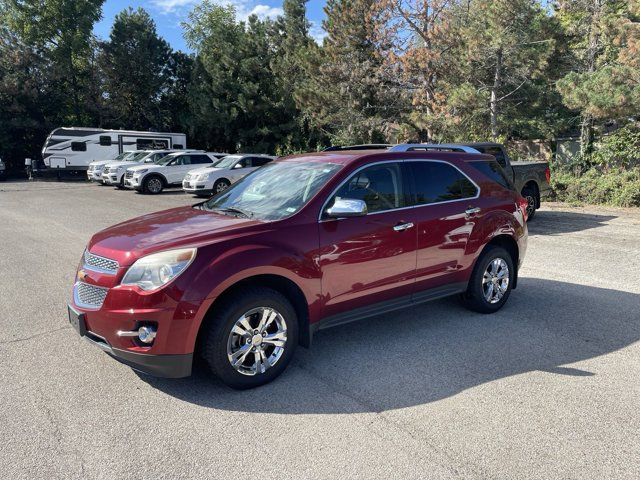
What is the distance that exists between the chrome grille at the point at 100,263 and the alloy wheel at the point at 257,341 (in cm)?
99

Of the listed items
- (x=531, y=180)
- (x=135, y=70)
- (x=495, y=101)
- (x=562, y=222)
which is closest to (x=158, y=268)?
(x=531, y=180)

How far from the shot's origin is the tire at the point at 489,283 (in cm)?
520

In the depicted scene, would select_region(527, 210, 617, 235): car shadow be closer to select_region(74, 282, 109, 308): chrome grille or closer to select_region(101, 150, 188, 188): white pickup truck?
select_region(74, 282, 109, 308): chrome grille

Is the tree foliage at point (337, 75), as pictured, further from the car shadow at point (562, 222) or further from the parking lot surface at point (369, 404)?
the parking lot surface at point (369, 404)

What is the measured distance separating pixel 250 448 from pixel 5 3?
42.9m

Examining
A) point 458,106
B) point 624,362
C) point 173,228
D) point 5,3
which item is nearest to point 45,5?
point 5,3

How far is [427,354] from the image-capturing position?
14.1 feet

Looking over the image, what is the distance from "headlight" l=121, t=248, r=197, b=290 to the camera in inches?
132

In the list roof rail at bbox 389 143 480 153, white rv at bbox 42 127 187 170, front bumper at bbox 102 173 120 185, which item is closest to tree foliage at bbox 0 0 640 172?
white rv at bbox 42 127 187 170

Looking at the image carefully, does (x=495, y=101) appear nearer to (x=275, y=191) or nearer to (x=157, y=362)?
(x=275, y=191)

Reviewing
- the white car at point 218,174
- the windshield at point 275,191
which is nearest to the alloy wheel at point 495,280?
the windshield at point 275,191

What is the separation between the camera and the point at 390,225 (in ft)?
14.3

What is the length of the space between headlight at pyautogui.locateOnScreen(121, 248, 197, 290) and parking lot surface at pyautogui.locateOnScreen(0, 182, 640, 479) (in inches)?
34.8

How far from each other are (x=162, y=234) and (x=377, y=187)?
1940 millimetres
